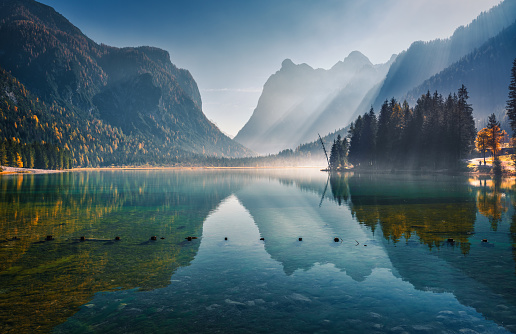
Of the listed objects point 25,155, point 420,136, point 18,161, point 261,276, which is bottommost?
point 261,276

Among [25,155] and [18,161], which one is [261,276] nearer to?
[18,161]

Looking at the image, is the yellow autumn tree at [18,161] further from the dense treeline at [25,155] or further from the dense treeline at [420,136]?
the dense treeline at [420,136]

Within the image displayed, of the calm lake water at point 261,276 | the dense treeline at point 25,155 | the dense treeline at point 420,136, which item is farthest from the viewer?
the dense treeline at point 25,155

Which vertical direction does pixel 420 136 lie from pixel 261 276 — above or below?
above

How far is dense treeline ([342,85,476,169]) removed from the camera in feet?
328

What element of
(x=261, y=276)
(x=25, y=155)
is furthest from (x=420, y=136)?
(x=25, y=155)

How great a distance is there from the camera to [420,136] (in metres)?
108

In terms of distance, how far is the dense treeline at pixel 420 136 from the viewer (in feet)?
328

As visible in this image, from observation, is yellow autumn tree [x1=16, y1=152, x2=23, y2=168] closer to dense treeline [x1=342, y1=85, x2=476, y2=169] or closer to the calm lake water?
the calm lake water

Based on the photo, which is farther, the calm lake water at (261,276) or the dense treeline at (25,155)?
the dense treeline at (25,155)

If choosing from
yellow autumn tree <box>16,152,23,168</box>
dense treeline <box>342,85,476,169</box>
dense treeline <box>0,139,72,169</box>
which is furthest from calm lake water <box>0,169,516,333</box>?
yellow autumn tree <box>16,152,23,168</box>

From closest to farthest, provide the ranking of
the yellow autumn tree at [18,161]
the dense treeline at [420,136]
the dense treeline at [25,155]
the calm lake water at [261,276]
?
the calm lake water at [261,276], the dense treeline at [420,136], the dense treeline at [25,155], the yellow autumn tree at [18,161]

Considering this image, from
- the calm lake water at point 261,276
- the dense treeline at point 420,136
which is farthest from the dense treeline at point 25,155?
the dense treeline at point 420,136

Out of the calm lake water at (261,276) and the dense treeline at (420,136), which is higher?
the dense treeline at (420,136)
